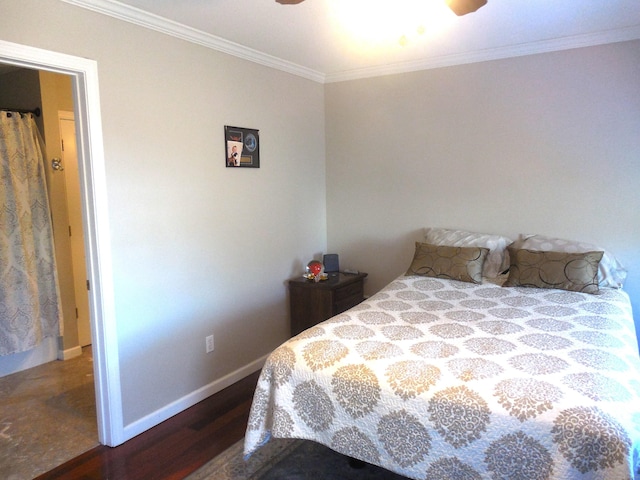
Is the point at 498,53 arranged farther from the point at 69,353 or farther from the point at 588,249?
the point at 69,353

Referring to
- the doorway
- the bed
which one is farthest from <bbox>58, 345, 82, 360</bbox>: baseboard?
the bed

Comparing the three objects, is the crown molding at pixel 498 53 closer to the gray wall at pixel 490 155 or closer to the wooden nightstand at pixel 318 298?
the gray wall at pixel 490 155

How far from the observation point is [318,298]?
362 centimetres

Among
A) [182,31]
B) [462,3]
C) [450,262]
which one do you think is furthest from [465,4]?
[450,262]

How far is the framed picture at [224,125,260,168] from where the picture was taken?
10.2 ft

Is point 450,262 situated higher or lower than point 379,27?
lower

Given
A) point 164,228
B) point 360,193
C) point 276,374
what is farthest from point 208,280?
point 360,193

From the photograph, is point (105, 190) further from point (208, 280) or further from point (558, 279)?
point (558, 279)

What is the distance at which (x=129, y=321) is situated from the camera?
2.58m

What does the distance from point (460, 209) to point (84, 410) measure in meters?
2.97

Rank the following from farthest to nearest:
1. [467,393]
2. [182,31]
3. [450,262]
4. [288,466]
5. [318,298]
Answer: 1. [318,298]
2. [450,262]
3. [182,31]
4. [288,466]
5. [467,393]

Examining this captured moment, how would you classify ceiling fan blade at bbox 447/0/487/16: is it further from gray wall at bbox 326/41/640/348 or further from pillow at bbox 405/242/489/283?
pillow at bbox 405/242/489/283

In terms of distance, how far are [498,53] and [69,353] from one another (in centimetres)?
406

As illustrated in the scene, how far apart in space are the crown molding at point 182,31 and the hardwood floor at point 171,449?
7.50 feet
